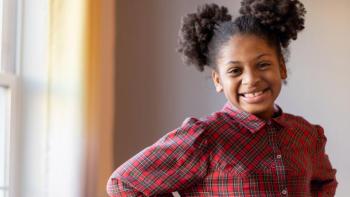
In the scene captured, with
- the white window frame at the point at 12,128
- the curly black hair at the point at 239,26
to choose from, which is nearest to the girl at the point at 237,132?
the curly black hair at the point at 239,26

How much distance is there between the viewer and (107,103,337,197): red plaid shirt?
3.51 feet

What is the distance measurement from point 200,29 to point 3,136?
0.59 meters

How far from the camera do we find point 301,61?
5.55 ft

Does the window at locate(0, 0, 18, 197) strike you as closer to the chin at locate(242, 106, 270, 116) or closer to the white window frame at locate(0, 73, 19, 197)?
the white window frame at locate(0, 73, 19, 197)

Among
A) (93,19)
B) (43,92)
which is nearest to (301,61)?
(93,19)

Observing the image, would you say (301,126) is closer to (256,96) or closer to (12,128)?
(256,96)

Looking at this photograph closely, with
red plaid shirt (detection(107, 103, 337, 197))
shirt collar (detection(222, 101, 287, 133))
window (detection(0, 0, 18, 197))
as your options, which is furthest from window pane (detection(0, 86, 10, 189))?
shirt collar (detection(222, 101, 287, 133))

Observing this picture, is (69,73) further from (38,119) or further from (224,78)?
(224,78)

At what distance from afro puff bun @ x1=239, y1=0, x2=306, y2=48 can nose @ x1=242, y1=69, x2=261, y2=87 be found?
0.12 meters

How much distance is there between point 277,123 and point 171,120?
1.73 ft

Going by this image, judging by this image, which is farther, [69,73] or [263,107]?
[69,73]

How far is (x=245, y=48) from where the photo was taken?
3.66 feet

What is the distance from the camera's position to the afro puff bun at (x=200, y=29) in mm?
1191

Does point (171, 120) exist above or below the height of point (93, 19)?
below
